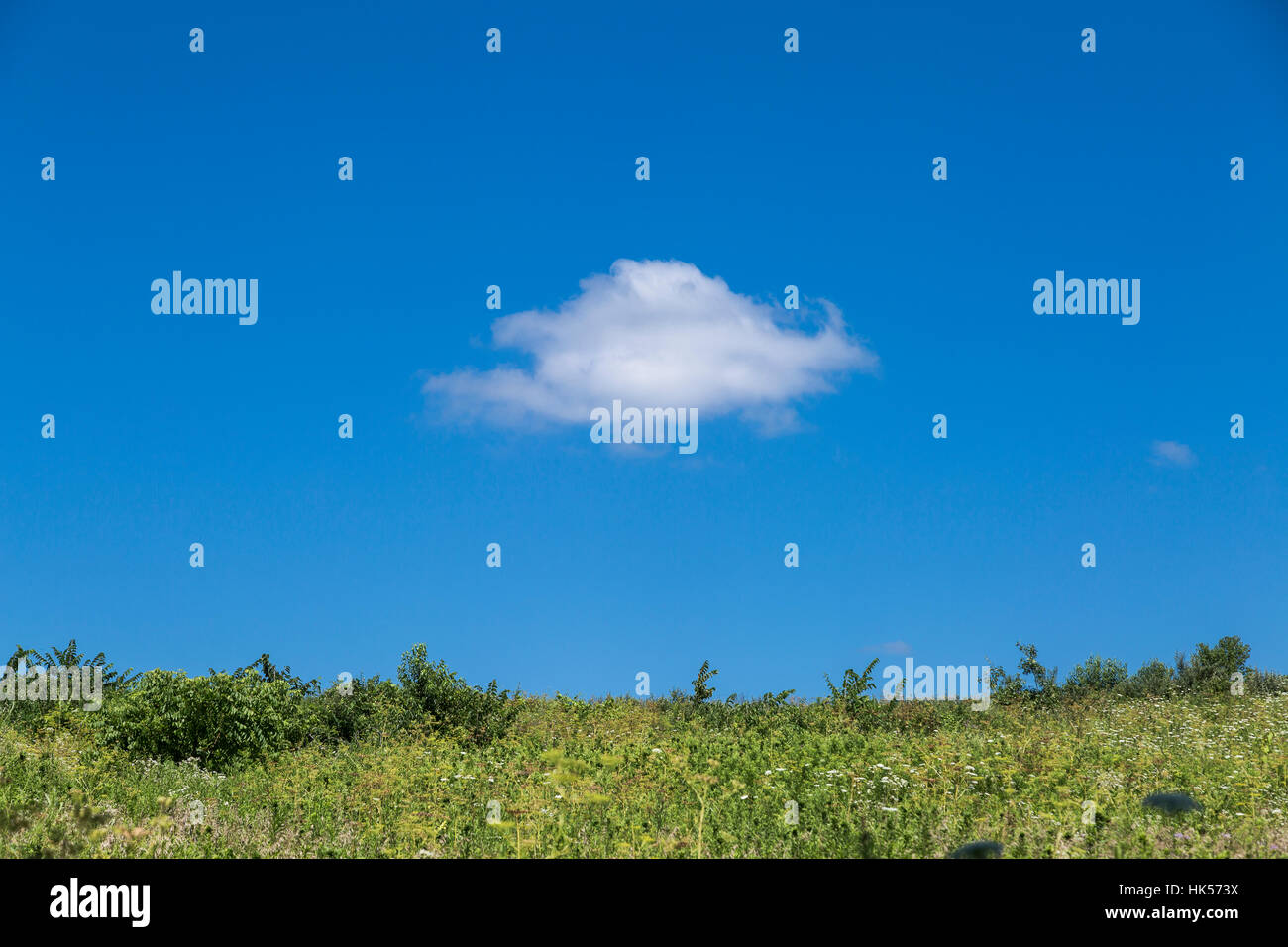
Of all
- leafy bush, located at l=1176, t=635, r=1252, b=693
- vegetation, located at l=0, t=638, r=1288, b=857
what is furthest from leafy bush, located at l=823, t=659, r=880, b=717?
leafy bush, located at l=1176, t=635, r=1252, b=693

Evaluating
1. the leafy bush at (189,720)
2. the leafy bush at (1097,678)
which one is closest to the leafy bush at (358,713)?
the leafy bush at (189,720)

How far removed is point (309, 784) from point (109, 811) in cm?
238

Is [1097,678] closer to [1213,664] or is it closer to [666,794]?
[1213,664]

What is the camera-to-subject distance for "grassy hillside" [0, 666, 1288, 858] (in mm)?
9203

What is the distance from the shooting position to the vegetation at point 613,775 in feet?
30.6

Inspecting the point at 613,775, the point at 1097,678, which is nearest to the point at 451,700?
the point at 613,775

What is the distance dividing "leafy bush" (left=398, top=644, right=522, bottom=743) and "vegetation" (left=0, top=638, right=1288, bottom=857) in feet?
0.13

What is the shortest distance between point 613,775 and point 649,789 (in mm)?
920

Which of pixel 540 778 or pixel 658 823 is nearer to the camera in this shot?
pixel 658 823

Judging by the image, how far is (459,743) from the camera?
17203 mm

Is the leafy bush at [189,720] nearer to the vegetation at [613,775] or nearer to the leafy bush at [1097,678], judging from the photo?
the vegetation at [613,775]
